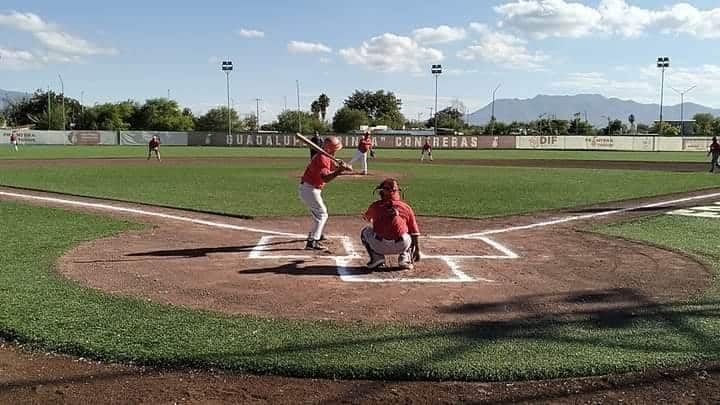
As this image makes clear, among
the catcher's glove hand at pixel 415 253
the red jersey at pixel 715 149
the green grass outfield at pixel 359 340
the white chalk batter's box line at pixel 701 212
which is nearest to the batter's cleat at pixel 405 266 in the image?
the catcher's glove hand at pixel 415 253

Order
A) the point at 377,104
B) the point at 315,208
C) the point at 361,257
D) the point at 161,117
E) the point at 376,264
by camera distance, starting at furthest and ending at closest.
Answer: the point at 377,104 → the point at 161,117 → the point at 315,208 → the point at 361,257 → the point at 376,264

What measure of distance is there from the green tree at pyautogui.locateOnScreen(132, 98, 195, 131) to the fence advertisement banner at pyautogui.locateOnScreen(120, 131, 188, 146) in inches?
1365

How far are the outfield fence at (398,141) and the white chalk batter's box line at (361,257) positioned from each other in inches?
2251

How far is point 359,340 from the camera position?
513 cm

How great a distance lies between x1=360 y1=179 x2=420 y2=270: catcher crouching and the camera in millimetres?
7758

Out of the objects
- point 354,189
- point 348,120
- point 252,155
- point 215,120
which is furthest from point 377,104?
point 354,189

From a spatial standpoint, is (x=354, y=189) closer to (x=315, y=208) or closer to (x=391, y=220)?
(x=315, y=208)

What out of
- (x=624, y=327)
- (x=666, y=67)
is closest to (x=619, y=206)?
(x=624, y=327)

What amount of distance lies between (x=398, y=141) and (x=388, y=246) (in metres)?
63.2

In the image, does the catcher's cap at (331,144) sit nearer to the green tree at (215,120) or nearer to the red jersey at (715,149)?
the red jersey at (715,149)

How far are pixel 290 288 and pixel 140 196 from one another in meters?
10.7

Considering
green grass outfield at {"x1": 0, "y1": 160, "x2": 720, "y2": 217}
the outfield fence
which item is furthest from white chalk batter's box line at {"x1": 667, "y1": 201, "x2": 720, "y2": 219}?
the outfield fence

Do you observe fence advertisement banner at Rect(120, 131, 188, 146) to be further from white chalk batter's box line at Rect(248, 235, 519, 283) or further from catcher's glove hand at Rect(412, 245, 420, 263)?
catcher's glove hand at Rect(412, 245, 420, 263)

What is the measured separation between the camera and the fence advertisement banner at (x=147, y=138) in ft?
225
